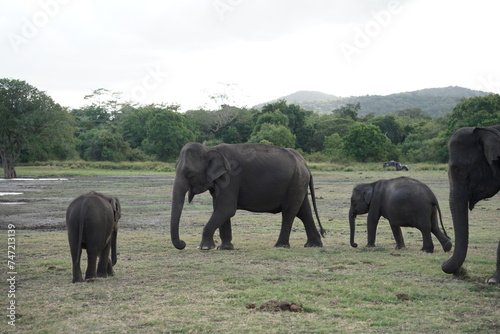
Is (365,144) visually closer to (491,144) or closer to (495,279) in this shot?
(495,279)

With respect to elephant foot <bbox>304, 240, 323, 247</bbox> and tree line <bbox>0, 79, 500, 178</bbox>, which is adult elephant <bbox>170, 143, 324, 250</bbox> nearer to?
elephant foot <bbox>304, 240, 323, 247</bbox>

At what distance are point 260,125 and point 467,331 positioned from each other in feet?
313

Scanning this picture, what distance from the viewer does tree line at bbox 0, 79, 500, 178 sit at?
5597 centimetres

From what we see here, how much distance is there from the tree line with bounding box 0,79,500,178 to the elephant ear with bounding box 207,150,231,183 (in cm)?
4399

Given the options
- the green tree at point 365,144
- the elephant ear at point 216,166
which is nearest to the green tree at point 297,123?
the green tree at point 365,144

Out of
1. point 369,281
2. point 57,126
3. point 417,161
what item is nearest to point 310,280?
point 369,281

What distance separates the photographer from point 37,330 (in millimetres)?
6621

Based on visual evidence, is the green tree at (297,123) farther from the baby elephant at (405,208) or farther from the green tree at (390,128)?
the baby elephant at (405,208)

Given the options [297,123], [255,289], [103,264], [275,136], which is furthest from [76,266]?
[297,123]

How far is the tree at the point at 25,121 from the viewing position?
54.5m

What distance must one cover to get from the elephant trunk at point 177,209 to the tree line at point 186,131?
44122 mm

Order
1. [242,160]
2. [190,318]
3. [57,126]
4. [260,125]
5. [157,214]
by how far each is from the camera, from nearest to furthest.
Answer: [190,318] → [242,160] → [157,214] → [57,126] → [260,125]

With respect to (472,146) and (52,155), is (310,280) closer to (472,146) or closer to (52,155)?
(472,146)

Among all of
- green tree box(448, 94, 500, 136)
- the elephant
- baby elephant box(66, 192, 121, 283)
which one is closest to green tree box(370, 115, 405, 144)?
green tree box(448, 94, 500, 136)
